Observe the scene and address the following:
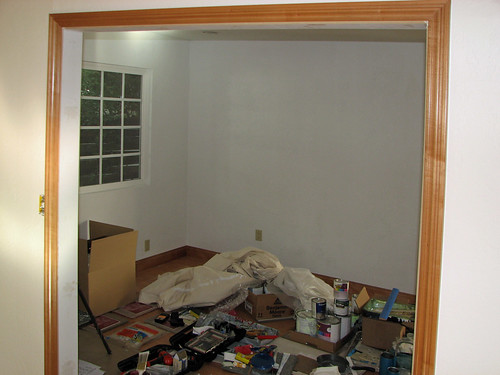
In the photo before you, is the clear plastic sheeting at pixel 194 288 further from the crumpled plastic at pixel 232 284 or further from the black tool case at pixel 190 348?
the black tool case at pixel 190 348

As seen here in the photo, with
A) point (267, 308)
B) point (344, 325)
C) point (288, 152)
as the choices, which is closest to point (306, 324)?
point (344, 325)

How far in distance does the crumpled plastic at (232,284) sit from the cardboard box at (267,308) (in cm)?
6

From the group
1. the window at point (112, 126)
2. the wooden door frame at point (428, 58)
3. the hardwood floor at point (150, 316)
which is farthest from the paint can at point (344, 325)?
the window at point (112, 126)

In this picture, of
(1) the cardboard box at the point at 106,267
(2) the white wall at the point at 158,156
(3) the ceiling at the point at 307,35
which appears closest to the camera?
(1) the cardboard box at the point at 106,267

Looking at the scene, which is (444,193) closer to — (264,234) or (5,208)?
(5,208)

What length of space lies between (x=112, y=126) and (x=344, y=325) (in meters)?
2.88

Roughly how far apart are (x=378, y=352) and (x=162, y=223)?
294 centimetres

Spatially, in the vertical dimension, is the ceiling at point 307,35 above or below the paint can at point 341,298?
above

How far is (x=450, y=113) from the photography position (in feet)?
5.30

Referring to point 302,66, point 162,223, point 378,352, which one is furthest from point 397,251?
point 162,223

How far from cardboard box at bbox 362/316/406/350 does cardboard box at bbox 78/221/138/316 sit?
79.8 inches

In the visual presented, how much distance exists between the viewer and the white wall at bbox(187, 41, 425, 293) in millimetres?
4613

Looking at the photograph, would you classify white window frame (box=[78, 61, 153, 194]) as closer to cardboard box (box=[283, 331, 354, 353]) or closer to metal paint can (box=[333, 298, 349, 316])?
cardboard box (box=[283, 331, 354, 353])

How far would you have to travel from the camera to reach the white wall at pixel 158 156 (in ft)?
16.0
